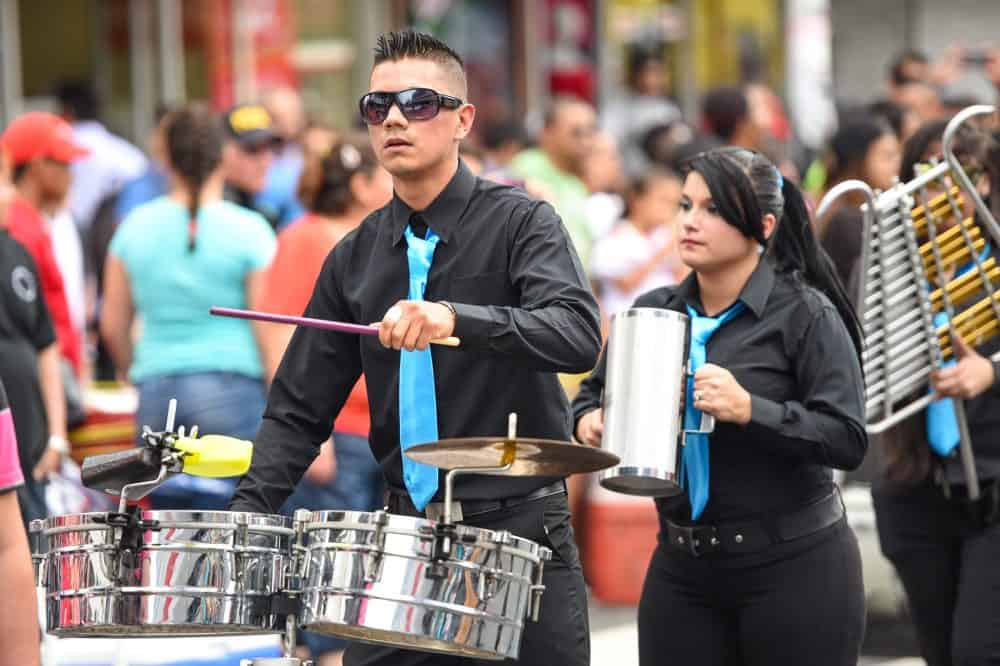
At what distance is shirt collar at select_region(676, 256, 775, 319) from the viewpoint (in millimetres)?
5223

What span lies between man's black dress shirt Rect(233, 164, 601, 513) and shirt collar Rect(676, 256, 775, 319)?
0.74 m

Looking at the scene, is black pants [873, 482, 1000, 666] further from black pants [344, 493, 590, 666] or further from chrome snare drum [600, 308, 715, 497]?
black pants [344, 493, 590, 666]

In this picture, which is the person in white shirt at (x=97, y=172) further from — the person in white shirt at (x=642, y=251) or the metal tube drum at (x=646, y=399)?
the metal tube drum at (x=646, y=399)

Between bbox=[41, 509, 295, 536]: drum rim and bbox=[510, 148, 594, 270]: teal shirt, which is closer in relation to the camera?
bbox=[41, 509, 295, 536]: drum rim

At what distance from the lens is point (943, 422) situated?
20.2ft

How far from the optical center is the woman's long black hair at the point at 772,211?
526 cm

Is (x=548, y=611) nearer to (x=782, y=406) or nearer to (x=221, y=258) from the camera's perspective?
(x=782, y=406)

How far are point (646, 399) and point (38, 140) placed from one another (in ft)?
16.8

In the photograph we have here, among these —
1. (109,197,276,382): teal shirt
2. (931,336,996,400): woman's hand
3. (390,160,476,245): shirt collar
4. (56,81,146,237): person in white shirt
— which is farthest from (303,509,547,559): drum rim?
(56,81,146,237): person in white shirt

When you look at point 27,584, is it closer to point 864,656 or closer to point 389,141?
point 389,141

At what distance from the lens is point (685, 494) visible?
5.13 m

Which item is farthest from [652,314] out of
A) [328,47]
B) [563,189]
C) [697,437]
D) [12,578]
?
[328,47]

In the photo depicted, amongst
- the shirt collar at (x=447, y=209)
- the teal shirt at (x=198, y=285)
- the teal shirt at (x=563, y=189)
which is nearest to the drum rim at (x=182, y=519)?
the shirt collar at (x=447, y=209)

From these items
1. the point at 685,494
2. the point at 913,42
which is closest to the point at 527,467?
the point at 685,494
